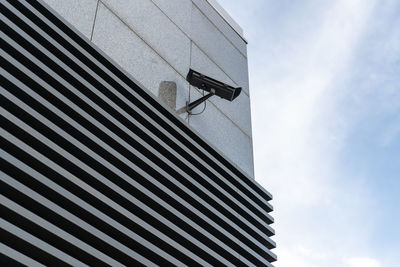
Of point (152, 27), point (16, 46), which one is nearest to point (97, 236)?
point (16, 46)

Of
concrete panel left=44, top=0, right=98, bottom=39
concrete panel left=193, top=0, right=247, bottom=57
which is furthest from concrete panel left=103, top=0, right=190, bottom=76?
concrete panel left=193, top=0, right=247, bottom=57

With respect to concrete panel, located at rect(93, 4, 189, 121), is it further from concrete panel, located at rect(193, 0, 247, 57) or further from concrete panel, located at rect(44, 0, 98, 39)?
concrete panel, located at rect(193, 0, 247, 57)

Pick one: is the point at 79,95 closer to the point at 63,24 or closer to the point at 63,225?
the point at 63,24

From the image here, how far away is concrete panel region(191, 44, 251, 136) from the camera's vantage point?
6023 mm

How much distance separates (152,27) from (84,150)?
2547 mm

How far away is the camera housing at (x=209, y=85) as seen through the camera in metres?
5.19

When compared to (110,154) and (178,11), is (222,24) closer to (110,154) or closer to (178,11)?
(178,11)

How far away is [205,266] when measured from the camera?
12.1 ft

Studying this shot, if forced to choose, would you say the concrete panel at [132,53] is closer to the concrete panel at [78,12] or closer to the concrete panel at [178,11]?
the concrete panel at [78,12]

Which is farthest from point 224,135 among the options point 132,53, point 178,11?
point 178,11

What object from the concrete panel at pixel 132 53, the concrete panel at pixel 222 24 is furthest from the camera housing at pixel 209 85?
the concrete panel at pixel 222 24

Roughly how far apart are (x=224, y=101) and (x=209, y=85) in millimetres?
969

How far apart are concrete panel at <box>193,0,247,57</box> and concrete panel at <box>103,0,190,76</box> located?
41.4 inches

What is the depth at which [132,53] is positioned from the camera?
16.2 feet
